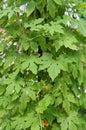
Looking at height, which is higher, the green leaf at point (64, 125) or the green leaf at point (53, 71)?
the green leaf at point (53, 71)

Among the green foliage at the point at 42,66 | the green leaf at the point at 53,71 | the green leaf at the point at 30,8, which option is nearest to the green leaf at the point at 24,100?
the green foliage at the point at 42,66

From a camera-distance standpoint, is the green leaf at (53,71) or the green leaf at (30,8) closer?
the green leaf at (53,71)

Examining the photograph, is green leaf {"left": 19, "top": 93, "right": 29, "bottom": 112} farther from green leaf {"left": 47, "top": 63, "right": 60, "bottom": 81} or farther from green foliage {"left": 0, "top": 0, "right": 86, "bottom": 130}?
green leaf {"left": 47, "top": 63, "right": 60, "bottom": 81}

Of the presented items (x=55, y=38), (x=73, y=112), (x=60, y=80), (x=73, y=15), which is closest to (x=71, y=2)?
(x=73, y=15)

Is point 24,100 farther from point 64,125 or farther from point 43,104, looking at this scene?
point 64,125

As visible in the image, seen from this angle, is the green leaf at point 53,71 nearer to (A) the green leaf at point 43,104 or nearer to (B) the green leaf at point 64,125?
(A) the green leaf at point 43,104

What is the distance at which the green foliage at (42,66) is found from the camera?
84.6 inches

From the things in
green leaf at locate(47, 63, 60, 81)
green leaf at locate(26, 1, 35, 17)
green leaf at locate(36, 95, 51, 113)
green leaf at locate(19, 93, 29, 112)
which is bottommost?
green leaf at locate(36, 95, 51, 113)

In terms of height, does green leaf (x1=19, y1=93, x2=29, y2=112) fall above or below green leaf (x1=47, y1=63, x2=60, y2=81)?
below

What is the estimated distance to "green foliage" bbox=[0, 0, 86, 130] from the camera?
2.15 metres

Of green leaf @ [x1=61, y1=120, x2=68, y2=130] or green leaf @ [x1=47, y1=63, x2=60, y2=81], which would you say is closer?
green leaf @ [x1=47, y1=63, x2=60, y2=81]

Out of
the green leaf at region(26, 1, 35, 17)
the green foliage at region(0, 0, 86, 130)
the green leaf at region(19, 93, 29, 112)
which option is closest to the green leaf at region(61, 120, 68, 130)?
the green foliage at region(0, 0, 86, 130)

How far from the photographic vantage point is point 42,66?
2.12m

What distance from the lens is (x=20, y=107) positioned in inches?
86.6
